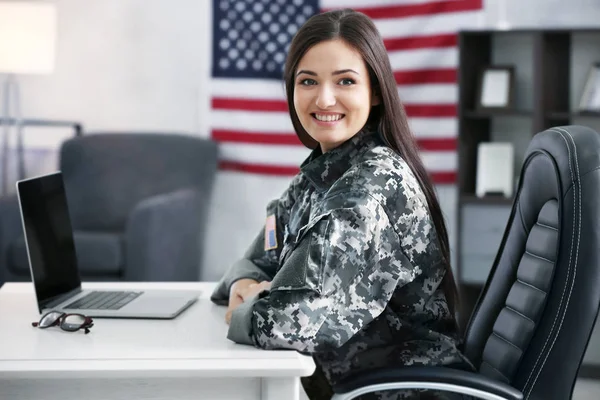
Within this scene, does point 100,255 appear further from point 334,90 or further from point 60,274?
point 334,90

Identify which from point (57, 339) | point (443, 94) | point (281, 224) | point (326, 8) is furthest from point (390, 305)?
point (326, 8)

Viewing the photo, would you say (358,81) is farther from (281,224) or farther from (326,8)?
(326,8)

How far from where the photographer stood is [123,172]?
16.7 ft

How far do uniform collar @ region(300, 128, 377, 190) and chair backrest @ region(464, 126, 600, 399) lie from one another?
0.32 m

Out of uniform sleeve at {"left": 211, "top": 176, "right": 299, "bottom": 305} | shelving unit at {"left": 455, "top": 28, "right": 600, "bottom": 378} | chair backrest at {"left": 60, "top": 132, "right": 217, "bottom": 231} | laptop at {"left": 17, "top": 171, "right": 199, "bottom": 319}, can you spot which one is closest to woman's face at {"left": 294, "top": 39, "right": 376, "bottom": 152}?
uniform sleeve at {"left": 211, "top": 176, "right": 299, "bottom": 305}

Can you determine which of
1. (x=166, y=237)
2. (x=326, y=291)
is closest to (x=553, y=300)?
(x=326, y=291)

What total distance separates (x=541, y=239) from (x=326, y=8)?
355cm

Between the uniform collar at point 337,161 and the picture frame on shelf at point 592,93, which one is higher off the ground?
the picture frame on shelf at point 592,93

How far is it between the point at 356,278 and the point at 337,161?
1.00 feet

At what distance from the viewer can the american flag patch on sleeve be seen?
211cm

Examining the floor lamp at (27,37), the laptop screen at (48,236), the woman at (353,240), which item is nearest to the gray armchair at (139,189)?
the floor lamp at (27,37)

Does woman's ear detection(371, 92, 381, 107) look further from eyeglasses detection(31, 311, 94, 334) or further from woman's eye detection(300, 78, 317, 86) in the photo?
eyeglasses detection(31, 311, 94, 334)

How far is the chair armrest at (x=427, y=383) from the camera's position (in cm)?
163

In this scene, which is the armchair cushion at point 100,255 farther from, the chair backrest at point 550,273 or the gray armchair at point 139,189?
the chair backrest at point 550,273
